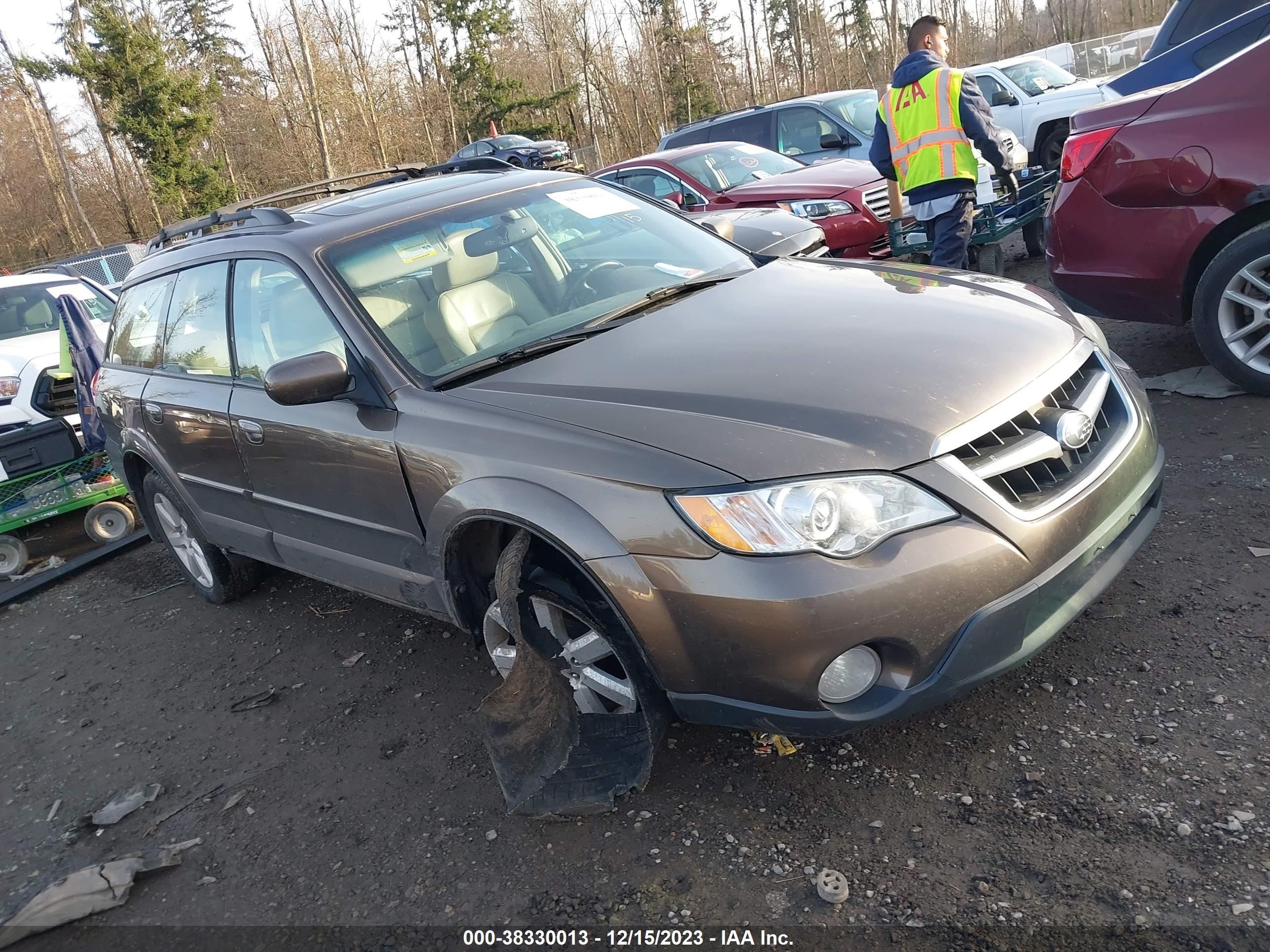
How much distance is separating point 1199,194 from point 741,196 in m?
4.79

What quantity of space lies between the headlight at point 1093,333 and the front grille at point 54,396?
7065mm

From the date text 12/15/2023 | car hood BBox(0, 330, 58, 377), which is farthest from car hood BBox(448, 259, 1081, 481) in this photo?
car hood BBox(0, 330, 58, 377)

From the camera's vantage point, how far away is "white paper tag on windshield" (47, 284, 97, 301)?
29.3 ft

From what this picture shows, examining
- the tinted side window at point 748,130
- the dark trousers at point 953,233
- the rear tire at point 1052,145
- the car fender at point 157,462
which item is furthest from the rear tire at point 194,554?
the rear tire at point 1052,145

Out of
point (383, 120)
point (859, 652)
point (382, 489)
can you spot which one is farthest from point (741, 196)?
point (383, 120)

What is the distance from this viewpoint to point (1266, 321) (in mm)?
4055

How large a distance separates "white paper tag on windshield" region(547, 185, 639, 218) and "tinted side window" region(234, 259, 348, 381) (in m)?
1.12

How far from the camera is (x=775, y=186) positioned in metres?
8.17

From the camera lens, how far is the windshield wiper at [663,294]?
3180 millimetres

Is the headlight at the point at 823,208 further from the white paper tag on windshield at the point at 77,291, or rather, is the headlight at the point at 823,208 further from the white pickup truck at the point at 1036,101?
the white paper tag on windshield at the point at 77,291

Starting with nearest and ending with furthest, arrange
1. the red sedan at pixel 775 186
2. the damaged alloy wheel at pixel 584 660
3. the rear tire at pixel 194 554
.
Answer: the damaged alloy wheel at pixel 584 660 → the rear tire at pixel 194 554 → the red sedan at pixel 775 186

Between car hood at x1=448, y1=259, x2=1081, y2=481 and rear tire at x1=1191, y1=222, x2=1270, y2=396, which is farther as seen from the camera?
rear tire at x1=1191, y1=222, x2=1270, y2=396

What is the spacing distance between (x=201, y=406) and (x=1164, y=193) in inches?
174

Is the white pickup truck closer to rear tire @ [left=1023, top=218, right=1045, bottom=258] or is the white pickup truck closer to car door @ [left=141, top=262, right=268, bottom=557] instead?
rear tire @ [left=1023, top=218, right=1045, bottom=258]
